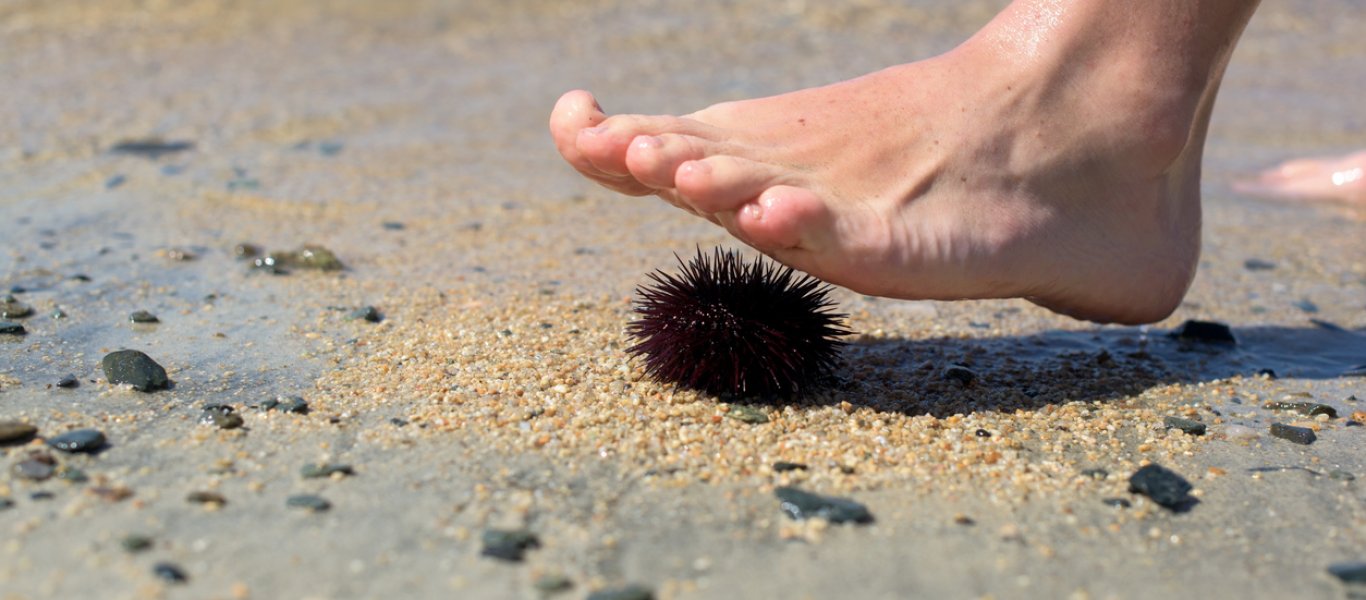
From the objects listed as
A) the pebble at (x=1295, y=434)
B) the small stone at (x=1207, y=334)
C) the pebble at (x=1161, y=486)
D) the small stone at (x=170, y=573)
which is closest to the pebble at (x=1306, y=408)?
the pebble at (x=1295, y=434)

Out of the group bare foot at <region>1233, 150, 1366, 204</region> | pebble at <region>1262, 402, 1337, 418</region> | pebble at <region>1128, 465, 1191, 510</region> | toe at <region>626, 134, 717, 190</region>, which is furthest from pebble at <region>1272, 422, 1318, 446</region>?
bare foot at <region>1233, 150, 1366, 204</region>

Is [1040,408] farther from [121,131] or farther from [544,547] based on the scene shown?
[121,131]

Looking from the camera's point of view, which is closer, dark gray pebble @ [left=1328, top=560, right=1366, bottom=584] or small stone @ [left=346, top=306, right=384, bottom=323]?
dark gray pebble @ [left=1328, top=560, right=1366, bottom=584]

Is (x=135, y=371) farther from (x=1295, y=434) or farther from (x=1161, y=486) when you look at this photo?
(x=1295, y=434)

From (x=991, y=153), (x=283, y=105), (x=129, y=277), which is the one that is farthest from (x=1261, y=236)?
(x=283, y=105)

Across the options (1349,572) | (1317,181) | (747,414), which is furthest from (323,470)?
(1317,181)

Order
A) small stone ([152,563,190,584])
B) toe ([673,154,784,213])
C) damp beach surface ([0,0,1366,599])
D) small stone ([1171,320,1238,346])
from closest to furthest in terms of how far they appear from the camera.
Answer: small stone ([152,563,190,584]) → damp beach surface ([0,0,1366,599]) → toe ([673,154,784,213]) → small stone ([1171,320,1238,346])

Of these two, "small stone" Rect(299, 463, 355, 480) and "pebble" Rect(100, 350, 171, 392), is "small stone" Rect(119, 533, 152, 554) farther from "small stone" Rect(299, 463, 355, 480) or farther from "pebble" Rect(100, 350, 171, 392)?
"pebble" Rect(100, 350, 171, 392)

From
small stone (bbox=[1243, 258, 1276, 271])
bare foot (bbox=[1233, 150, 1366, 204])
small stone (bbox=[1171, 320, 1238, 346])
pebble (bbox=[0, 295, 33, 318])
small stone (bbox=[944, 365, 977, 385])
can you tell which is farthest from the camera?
bare foot (bbox=[1233, 150, 1366, 204])
